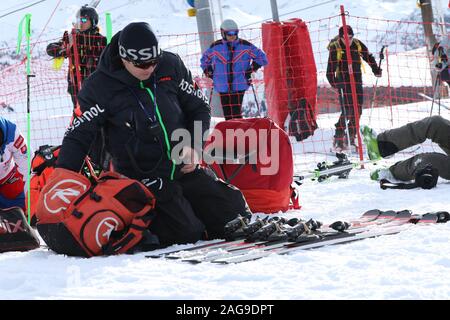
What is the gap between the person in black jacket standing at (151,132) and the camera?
15.4ft

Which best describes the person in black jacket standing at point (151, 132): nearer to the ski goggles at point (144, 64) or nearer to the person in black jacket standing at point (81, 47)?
the ski goggles at point (144, 64)

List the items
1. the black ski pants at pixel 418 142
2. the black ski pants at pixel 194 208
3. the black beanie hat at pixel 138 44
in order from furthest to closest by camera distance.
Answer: the black ski pants at pixel 418 142, the black ski pants at pixel 194 208, the black beanie hat at pixel 138 44

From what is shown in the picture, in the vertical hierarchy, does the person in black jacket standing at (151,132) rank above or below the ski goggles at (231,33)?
below

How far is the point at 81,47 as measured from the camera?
9438 millimetres

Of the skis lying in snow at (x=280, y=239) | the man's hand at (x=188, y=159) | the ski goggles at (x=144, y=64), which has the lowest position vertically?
the skis lying in snow at (x=280, y=239)

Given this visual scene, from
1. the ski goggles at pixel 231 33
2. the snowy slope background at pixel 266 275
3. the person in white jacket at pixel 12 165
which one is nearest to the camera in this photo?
the snowy slope background at pixel 266 275

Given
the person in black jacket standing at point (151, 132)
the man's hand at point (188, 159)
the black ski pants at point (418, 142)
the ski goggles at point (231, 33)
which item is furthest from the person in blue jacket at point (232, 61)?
the man's hand at point (188, 159)

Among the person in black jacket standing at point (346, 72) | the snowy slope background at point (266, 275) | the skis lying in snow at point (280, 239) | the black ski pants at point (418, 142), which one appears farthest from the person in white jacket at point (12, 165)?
the person in black jacket standing at point (346, 72)

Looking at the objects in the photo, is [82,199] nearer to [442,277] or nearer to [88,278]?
[88,278]

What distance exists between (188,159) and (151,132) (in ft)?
1.06

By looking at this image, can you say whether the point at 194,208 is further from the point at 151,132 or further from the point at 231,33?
the point at 231,33

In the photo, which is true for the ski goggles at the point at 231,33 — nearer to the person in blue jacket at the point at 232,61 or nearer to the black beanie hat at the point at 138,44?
the person in blue jacket at the point at 232,61

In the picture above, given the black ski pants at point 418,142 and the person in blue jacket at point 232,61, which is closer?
the black ski pants at point 418,142

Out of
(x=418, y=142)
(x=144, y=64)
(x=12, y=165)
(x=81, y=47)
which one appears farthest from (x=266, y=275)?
(x=81, y=47)
